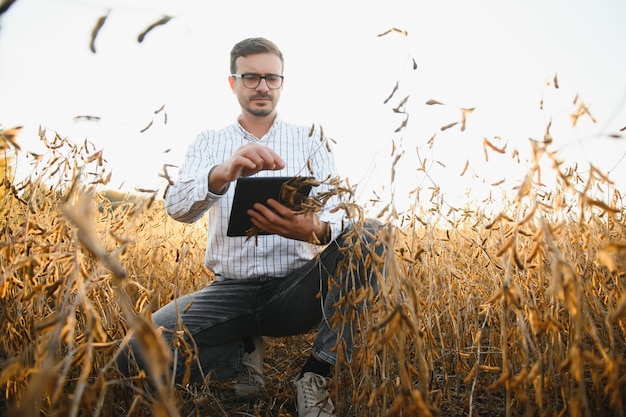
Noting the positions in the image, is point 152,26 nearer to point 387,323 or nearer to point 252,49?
point 387,323

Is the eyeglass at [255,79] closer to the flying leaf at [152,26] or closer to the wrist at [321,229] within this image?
the wrist at [321,229]

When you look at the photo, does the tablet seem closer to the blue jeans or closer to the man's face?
the blue jeans

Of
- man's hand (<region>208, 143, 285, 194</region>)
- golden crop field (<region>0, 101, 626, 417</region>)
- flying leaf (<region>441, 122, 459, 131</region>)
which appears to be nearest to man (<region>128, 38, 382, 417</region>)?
man's hand (<region>208, 143, 285, 194</region>)

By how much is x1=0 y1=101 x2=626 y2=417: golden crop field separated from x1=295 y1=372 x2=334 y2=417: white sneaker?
0.06m

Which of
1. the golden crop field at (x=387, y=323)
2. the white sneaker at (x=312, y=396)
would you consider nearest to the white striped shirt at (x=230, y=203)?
the golden crop field at (x=387, y=323)

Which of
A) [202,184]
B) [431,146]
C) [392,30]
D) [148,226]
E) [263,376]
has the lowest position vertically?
[263,376]

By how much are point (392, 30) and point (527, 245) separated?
4.41 feet

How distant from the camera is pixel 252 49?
95.7 inches

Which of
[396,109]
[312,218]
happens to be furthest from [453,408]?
[396,109]

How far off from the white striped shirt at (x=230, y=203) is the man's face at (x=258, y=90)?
0.11 meters

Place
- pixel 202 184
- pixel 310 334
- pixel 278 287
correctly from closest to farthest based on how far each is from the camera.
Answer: pixel 202 184, pixel 278 287, pixel 310 334

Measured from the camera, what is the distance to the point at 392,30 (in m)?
1.23

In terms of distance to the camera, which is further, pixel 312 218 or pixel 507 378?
pixel 312 218

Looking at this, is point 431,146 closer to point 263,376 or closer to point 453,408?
point 453,408
